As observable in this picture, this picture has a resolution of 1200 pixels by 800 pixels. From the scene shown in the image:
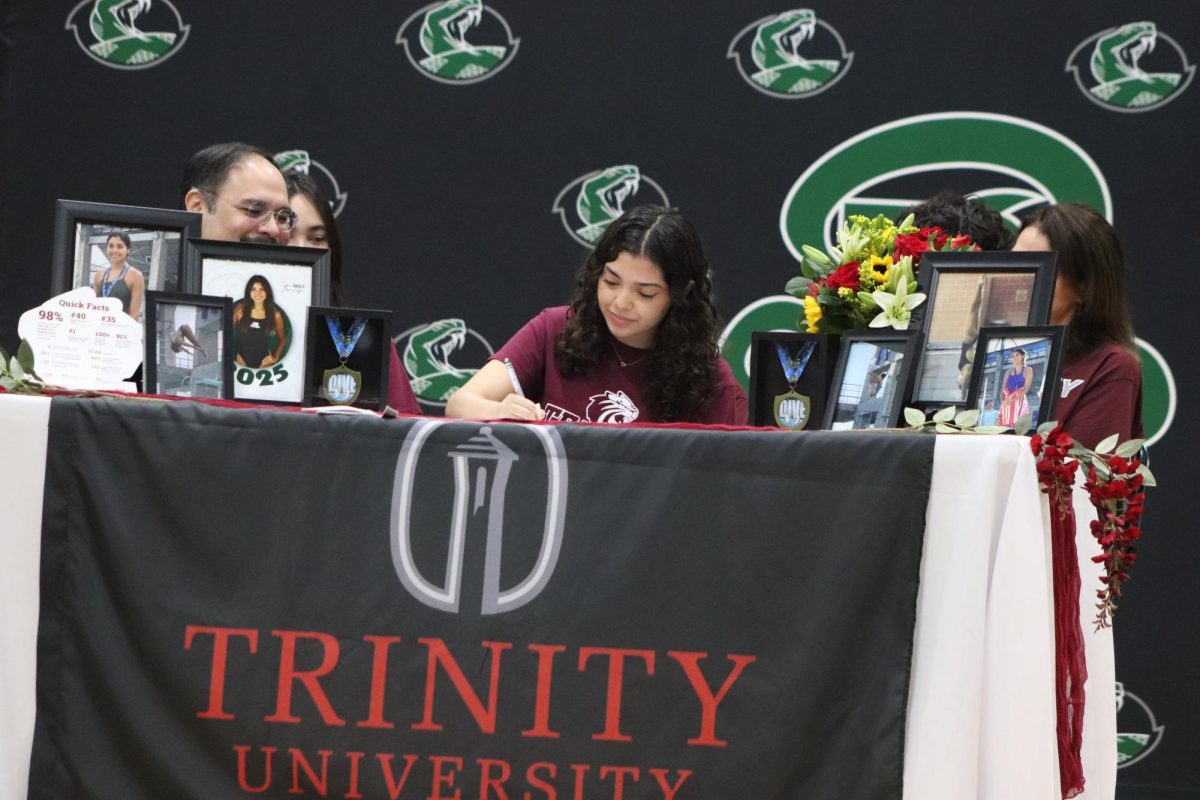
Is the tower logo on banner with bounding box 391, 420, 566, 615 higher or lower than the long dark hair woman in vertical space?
lower

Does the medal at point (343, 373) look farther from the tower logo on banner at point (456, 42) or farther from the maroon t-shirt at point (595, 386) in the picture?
the tower logo on banner at point (456, 42)

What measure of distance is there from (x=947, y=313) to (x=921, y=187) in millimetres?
1742

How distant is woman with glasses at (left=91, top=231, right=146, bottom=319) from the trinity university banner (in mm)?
301

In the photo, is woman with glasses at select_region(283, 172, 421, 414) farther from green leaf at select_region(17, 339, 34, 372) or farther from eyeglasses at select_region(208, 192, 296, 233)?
green leaf at select_region(17, 339, 34, 372)

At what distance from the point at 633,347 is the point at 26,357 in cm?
123

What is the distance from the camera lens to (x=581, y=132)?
390 cm

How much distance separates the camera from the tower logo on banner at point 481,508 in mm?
1905

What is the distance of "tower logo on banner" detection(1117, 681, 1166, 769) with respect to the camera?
3652 mm

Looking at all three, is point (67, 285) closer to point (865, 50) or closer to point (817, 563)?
point (817, 563)

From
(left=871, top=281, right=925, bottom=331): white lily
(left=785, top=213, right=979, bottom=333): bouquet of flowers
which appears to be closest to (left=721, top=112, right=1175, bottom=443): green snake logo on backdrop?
(left=785, top=213, right=979, bottom=333): bouquet of flowers

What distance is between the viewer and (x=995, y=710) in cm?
180

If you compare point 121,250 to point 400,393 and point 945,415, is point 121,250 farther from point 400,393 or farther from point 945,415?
point 945,415

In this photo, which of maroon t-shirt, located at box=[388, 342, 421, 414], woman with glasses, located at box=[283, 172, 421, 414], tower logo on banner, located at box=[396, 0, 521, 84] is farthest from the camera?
tower logo on banner, located at box=[396, 0, 521, 84]

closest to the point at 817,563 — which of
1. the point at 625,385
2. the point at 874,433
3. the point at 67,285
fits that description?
the point at 874,433
